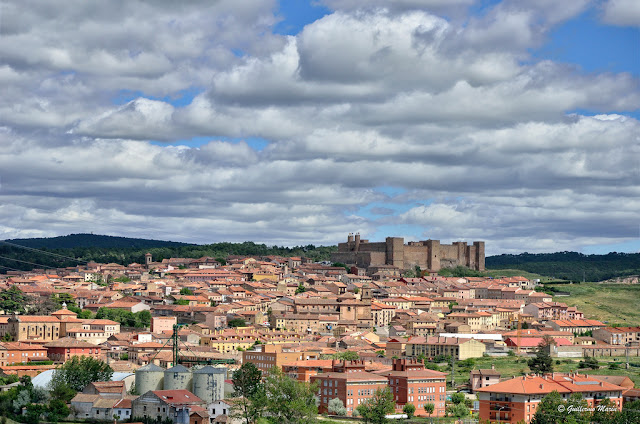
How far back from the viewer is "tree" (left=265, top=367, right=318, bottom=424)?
6275cm

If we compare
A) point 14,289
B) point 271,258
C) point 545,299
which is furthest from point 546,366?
point 271,258

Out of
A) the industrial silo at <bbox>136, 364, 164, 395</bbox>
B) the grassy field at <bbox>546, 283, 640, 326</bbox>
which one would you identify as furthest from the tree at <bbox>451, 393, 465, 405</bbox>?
the grassy field at <bbox>546, 283, 640, 326</bbox>

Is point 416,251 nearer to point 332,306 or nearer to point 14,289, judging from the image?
point 332,306

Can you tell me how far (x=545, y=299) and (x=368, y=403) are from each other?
59909mm

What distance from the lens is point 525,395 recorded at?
65438mm

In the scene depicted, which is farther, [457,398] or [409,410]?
[457,398]

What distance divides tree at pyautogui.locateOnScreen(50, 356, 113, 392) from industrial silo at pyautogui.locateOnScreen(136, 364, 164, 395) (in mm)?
4582

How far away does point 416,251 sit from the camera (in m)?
151

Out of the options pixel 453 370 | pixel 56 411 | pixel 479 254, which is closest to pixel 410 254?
pixel 479 254

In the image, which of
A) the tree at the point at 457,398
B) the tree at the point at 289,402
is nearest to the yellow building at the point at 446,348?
the tree at the point at 457,398

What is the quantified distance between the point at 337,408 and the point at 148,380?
1233cm

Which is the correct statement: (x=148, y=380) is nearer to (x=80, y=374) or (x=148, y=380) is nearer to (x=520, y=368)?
(x=80, y=374)

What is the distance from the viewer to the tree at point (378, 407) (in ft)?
206

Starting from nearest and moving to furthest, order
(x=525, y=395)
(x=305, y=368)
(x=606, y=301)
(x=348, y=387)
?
(x=525, y=395) → (x=348, y=387) → (x=305, y=368) → (x=606, y=301)
